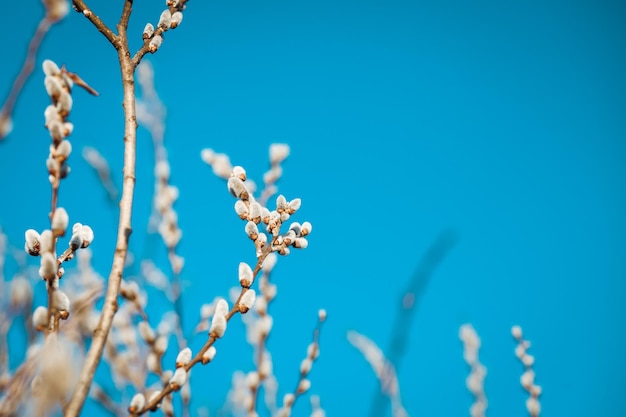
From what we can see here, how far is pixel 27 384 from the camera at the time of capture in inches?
32.5

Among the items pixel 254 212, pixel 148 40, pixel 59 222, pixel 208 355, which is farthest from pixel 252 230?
pixel 148 40

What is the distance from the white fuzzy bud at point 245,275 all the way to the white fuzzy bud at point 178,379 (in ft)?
0.67

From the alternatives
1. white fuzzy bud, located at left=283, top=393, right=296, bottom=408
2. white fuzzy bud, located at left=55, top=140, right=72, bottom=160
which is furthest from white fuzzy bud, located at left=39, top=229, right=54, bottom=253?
white fuzzy bud, located at left=283, top=393, right=296, bottom=408

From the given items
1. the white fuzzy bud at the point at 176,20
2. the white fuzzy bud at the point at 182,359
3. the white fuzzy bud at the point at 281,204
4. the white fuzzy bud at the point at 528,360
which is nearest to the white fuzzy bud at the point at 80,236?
the white fuzzy bud at the point at 182,359

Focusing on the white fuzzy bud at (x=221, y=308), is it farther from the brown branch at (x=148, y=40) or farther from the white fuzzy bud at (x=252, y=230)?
the brown branch at (x=148, y=40)

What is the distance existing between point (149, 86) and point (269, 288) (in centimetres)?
136

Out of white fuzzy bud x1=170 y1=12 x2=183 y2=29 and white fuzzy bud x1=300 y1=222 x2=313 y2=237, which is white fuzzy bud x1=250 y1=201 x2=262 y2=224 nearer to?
white fuzzy bud x1=300 y1=222 x2=313 y2=237

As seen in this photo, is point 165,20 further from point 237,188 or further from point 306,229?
point 306,229

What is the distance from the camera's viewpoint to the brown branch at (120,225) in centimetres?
60

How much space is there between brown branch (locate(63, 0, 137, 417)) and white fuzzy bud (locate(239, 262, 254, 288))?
0.24 meters

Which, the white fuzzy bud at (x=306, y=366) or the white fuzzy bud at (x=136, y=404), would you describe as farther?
the white fuzzy bud at (x=306, y=366)

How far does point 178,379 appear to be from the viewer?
0.74 m

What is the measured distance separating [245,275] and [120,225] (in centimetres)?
27

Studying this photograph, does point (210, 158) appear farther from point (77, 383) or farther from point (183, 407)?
point (77, 383)
